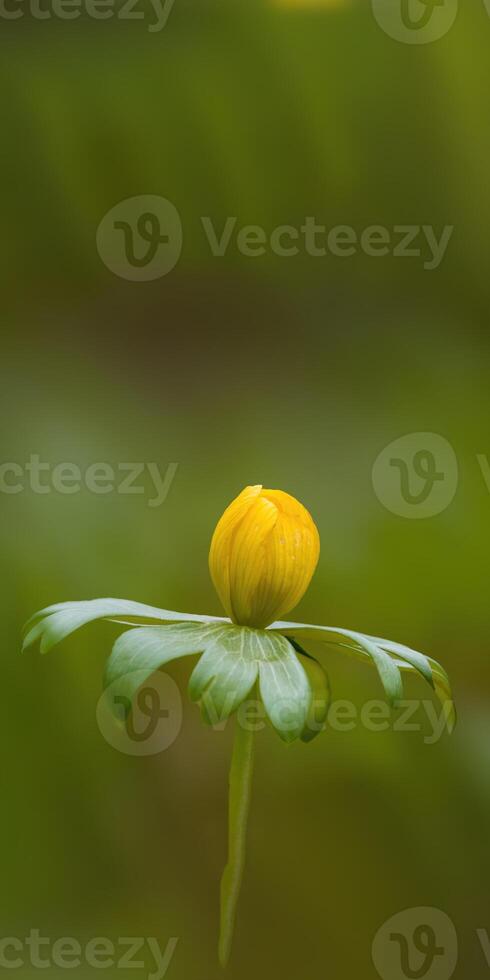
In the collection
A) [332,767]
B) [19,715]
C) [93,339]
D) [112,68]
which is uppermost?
[112,68]

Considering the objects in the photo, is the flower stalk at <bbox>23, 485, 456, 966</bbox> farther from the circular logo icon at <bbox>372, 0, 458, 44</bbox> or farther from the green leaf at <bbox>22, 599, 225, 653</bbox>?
the circular logo icon at <bbox>372, 0, 458, 44</bbox>

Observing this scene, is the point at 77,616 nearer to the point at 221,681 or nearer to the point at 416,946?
the point at 221,681

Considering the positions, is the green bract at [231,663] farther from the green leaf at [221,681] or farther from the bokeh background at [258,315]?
the bokeh background at [258,315]

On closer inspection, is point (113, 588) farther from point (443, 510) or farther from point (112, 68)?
point (112, 68)

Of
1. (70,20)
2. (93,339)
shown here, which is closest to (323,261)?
(93,339)

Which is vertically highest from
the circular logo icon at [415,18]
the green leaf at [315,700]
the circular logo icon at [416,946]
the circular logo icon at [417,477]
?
the circular logo icon at [415,18]

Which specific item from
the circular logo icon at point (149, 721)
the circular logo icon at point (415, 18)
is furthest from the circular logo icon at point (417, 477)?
the circular logo icon at point (415, 18)
